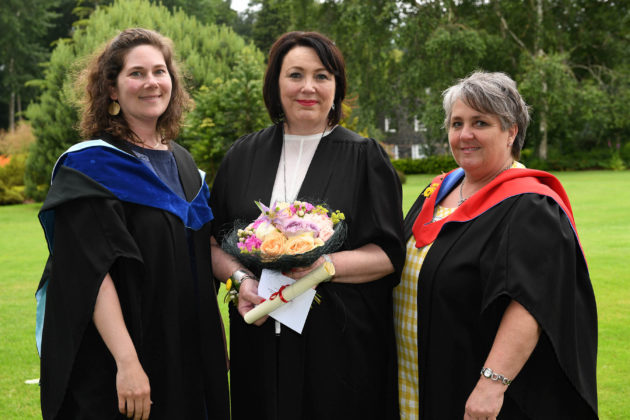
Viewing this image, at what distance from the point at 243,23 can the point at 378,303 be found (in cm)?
6648

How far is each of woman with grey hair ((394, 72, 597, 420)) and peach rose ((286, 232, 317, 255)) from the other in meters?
0.79

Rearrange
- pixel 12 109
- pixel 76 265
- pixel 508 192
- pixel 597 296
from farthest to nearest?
pixel 12 109 → pixel 597 296 → pixel 508 192 → pixel 76 265

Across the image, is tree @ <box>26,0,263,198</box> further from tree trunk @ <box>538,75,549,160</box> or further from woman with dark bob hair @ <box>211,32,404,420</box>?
woman with dark bob hair @ <box>211,32,404,420</box>

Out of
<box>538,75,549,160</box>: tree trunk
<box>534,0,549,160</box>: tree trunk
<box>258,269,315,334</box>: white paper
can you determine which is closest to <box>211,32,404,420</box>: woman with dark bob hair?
<box>258,269,315,334</box>: white paper

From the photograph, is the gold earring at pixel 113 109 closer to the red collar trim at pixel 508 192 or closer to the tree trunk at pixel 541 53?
the red collar trim at pixel 508 192

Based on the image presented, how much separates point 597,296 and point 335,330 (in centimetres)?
641

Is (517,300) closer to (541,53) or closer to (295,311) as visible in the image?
(295,311)

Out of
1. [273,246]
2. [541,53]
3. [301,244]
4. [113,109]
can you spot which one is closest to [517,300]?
[301,244]

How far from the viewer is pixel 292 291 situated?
2.83 meters

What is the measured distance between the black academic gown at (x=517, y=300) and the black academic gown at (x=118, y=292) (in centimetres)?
122

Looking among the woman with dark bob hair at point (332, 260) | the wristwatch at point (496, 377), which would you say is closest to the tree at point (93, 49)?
the woman with dark bob hair at point (332, 260)

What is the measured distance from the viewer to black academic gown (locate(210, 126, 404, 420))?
10.1ft

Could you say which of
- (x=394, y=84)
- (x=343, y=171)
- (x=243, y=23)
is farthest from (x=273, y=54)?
(x=243, y=23)

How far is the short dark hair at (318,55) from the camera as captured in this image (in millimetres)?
3136
